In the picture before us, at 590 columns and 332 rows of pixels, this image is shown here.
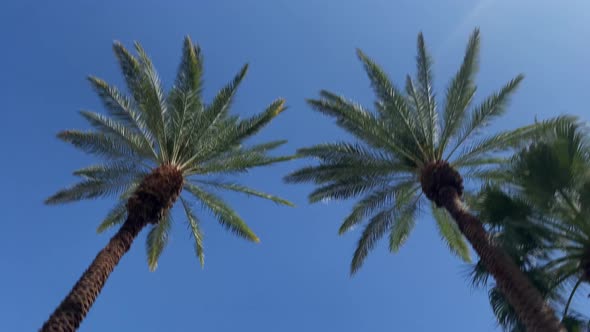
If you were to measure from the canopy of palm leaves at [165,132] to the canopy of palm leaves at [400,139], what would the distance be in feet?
6.16

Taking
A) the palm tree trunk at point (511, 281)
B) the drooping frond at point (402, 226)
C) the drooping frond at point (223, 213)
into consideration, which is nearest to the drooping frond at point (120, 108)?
the drooping frond at point (223, 213)

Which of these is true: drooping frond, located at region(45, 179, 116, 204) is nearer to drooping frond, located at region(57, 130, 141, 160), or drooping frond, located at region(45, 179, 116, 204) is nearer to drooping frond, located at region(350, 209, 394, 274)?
drooping frond, located at region(57, 130, 141, 160)

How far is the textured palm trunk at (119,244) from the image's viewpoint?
392 inches

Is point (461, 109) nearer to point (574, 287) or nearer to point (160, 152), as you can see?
point (574, 287)

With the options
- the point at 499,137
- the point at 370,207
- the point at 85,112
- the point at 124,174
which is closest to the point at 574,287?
the point at 499,137

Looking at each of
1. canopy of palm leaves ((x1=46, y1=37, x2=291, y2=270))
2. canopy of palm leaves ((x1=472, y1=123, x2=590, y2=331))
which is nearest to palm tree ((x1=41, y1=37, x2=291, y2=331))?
canopy of palm leaves ((x1=46, y1=37, x2=291, y2=270))

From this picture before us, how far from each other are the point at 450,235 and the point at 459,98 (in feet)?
16.0

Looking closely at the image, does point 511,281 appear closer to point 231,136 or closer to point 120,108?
point 231,136

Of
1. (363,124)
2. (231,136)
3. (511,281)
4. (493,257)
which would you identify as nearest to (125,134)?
(231,136)

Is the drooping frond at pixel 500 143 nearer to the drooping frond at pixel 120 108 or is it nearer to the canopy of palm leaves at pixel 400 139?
the canopy of palm leaves at pixel 400 139

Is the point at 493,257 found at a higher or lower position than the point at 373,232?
lower

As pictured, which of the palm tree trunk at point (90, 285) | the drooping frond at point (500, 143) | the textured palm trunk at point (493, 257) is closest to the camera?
the palm tree trunk at point (90, 285)

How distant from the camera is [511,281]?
423 inches

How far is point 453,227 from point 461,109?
4196 millimetres
